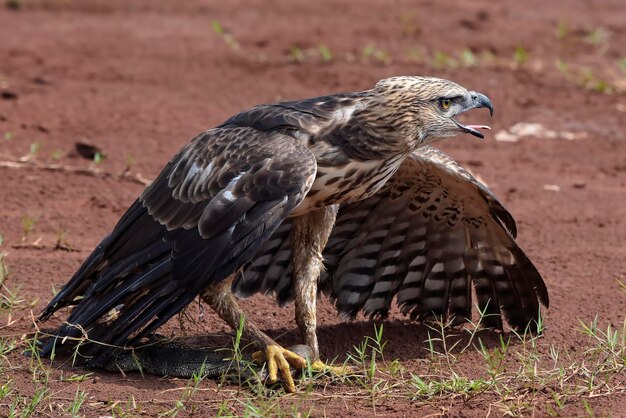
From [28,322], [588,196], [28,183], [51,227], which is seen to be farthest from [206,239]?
[588,196]

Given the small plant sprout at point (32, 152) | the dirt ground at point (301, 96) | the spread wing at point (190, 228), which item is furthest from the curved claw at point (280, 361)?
the small plant sprout at point (32, 152)

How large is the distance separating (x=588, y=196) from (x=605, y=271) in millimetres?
1431

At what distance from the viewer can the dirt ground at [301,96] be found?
595 centimetres

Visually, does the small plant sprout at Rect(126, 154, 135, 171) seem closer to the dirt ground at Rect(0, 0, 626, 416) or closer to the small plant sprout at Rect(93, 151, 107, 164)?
the dirt ground at Rect(0, 0, 626, 416)

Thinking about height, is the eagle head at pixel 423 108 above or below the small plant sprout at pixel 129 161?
above

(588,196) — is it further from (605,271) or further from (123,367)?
(123,367)

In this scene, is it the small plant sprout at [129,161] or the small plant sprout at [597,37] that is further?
the small plant sprout at [597,37]

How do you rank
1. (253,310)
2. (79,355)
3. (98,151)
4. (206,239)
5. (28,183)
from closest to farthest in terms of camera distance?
1. (206,239)
2. (79,355)
3. (253,310)
4. (28,183)
5. (98,151)

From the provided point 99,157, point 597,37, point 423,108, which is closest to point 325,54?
point 597,37

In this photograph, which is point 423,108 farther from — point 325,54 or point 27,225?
point 325,54

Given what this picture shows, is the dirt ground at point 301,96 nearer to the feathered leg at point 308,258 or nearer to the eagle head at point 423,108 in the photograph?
the feathered leg at point 308,258

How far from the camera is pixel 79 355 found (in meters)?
5.33

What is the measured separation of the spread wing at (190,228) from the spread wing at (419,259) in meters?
0.78

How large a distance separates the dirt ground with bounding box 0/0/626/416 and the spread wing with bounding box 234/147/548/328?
188 millimetres
